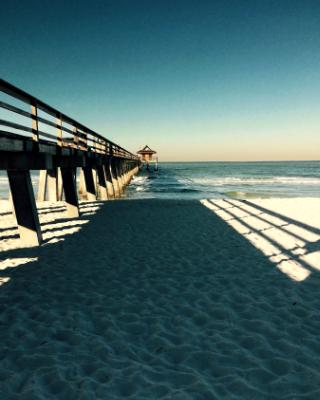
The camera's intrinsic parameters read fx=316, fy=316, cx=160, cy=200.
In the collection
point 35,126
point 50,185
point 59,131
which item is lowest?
point 50,185

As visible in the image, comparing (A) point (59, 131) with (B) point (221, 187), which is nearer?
(A) point (59, 131)

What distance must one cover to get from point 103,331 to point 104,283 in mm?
1525

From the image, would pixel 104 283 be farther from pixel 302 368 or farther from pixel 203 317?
pixel 302 368

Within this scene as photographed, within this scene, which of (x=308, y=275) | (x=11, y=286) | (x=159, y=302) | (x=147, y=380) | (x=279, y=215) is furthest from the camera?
(x=279, y=215)

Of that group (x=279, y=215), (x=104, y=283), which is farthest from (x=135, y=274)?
(x=279, y=215)

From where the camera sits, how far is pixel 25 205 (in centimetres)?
730

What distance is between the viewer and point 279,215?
482 inches

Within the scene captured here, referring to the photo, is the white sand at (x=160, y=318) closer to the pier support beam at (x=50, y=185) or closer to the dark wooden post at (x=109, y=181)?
the pier support beam at (x=50, y=185)

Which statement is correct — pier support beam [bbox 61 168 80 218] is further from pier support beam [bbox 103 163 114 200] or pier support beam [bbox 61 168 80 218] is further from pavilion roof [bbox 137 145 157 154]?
pavilion roof [bbox 137 145 157 154]

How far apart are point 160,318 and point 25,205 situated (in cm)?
471

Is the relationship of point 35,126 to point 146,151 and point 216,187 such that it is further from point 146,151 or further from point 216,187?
point 146,151

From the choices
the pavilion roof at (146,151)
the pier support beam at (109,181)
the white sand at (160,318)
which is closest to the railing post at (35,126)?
the white sand at (160,318)

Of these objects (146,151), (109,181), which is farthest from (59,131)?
(146,151)

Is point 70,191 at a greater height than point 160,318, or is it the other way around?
point 70,191
